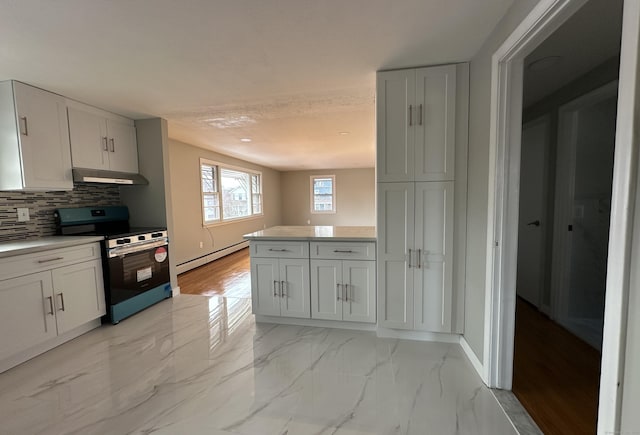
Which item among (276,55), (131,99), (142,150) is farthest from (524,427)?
(142,150)

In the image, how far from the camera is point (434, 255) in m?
2.31

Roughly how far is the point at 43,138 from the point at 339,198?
738 centimetres

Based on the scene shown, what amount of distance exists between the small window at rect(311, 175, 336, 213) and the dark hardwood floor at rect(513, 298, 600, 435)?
6984 millimetres

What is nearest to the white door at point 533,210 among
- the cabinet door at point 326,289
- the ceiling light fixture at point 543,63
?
the ceiling light fixture at point 543,63

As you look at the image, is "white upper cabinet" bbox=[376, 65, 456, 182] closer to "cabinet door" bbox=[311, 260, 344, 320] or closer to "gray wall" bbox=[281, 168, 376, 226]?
"cabinet door" bbox=[311, 260, 344, 320]

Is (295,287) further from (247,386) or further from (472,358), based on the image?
(472,358)

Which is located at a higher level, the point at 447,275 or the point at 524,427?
the point at 447,275

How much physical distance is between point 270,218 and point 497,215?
7480 millimetres

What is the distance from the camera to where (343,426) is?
1513 mm

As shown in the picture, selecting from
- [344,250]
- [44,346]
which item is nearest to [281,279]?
[344,250]

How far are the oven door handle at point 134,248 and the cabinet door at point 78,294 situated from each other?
0.47ft

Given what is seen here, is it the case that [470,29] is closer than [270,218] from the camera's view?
Yes

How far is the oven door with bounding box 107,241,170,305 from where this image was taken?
281 cm

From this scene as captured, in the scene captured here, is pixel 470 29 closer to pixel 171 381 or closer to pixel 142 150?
pixel 171 381
